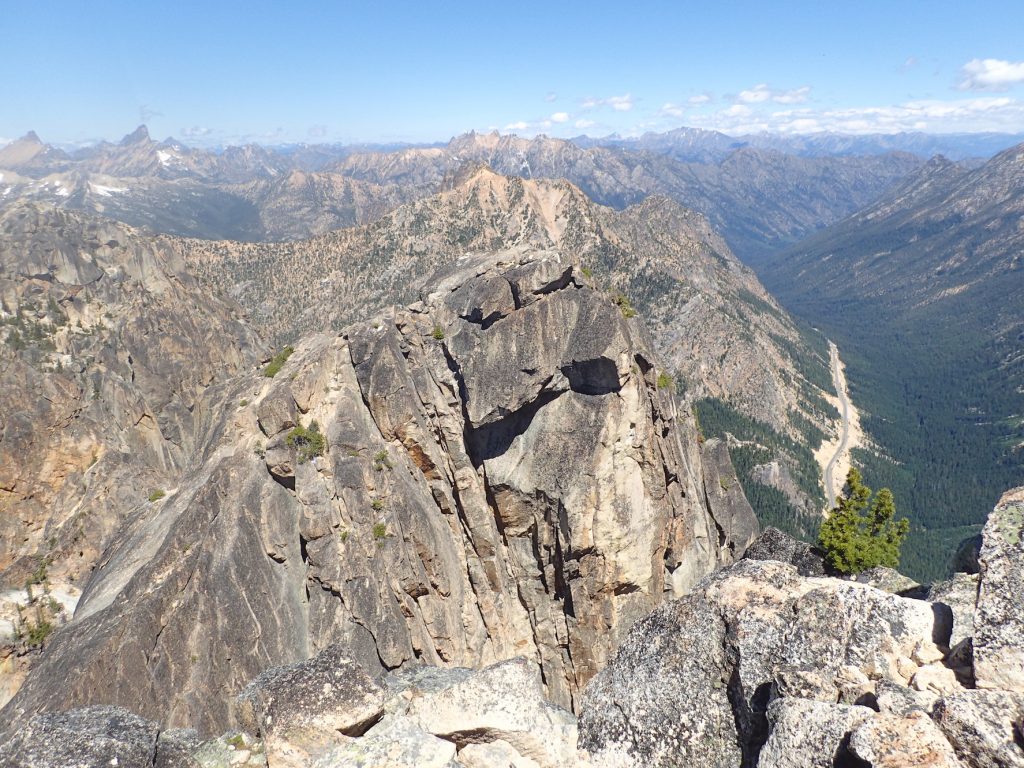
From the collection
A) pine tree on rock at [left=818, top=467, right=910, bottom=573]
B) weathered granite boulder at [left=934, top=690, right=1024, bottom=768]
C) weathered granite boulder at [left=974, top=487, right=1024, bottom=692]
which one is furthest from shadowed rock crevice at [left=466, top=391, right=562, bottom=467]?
weathered granite boulder at [left=934, top=690, right=1024, bottom=768]

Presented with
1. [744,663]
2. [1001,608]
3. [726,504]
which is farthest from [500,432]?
[1001,608]

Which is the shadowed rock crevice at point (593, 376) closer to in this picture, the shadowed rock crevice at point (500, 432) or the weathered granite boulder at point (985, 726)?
the shadowed rock crevice at point (500, 432)

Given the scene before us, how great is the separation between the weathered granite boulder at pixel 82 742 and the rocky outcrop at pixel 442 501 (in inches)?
670

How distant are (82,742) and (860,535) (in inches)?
2312

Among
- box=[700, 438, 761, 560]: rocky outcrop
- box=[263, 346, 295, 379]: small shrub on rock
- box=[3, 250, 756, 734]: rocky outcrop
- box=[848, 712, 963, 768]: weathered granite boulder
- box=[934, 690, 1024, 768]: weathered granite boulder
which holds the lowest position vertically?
box=[700, 438, 761, 560]: rocky outcrop

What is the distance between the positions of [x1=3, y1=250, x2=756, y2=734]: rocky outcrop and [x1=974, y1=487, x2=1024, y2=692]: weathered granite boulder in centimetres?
2574

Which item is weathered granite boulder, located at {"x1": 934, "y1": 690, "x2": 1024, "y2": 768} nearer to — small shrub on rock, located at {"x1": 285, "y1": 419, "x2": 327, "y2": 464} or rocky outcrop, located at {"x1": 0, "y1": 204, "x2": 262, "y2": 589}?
small shrub on rock, located at {"x1": 285, "y1": 419, "x2": 327, "y2": 464}

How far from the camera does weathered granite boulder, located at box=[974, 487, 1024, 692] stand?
14742 mm

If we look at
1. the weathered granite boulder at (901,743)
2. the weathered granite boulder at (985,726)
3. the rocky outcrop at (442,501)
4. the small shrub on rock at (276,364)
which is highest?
the small shrub on rock at (276,364)

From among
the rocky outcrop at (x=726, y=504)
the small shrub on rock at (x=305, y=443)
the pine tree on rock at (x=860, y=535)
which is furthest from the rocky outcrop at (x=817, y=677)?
the rocky outcrop at (x=726, y=504)

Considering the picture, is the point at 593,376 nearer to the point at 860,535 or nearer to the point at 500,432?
the point at 500,432

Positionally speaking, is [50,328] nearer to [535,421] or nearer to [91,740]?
[535,421]

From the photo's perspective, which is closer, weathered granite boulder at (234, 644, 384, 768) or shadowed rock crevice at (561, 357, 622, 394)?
weathered granite boulder at (234, 644, 384, 768)

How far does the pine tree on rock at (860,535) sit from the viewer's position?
48.0 metres
